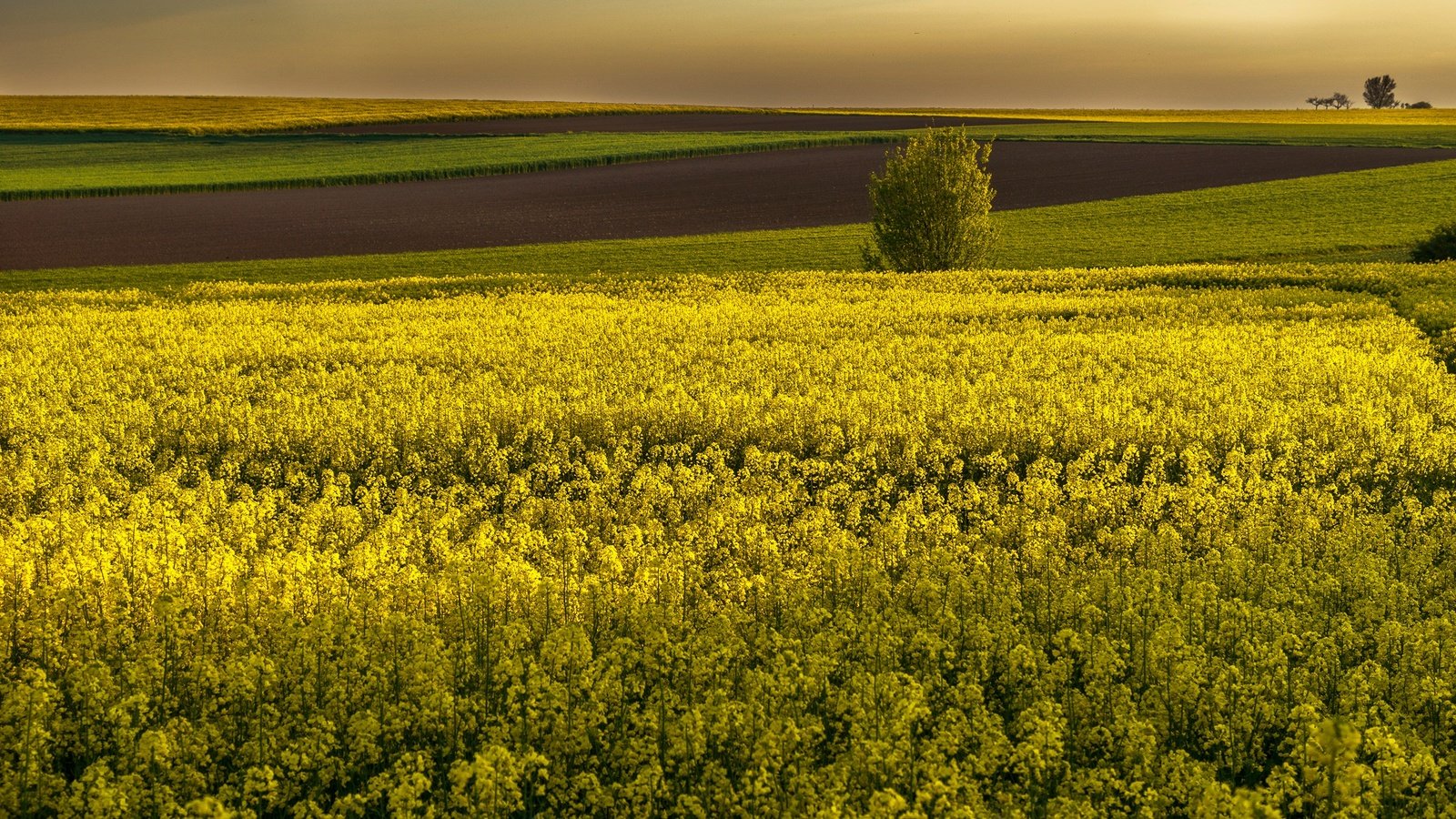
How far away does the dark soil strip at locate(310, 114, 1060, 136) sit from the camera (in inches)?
4326

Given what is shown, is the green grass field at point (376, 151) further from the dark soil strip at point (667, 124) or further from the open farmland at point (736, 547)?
the open farmland at point (736, 547)

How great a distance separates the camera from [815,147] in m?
93.4

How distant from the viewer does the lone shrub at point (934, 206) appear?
36.5 m

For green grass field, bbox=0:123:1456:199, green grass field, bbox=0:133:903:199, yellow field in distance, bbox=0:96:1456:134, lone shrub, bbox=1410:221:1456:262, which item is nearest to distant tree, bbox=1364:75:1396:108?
yellow field in distance, bbox=0:96:1456:134

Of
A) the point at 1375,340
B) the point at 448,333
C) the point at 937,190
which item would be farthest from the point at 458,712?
the point at 937,190

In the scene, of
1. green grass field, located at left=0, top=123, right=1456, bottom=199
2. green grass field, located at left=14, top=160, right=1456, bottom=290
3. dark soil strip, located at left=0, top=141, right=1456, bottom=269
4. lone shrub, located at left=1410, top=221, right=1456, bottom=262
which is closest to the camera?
lone shrub, located at left=1410, top=221, right=1456, bottom=262

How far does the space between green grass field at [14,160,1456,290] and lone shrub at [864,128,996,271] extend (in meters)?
5.05

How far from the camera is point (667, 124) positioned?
392ft

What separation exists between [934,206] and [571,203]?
1263 inches

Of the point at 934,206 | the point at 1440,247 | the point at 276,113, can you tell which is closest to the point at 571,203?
the point at 934,206

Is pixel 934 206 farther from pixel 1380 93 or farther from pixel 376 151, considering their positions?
pixel 1380 93

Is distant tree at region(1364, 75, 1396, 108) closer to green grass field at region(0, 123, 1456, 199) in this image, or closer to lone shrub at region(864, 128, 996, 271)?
green grass field at region(0, 123, 1456, 199)

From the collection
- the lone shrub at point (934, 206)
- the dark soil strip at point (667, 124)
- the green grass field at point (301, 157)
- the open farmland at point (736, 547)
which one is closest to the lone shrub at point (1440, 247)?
the open farmland at point (736, 547)

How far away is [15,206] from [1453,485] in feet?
223
